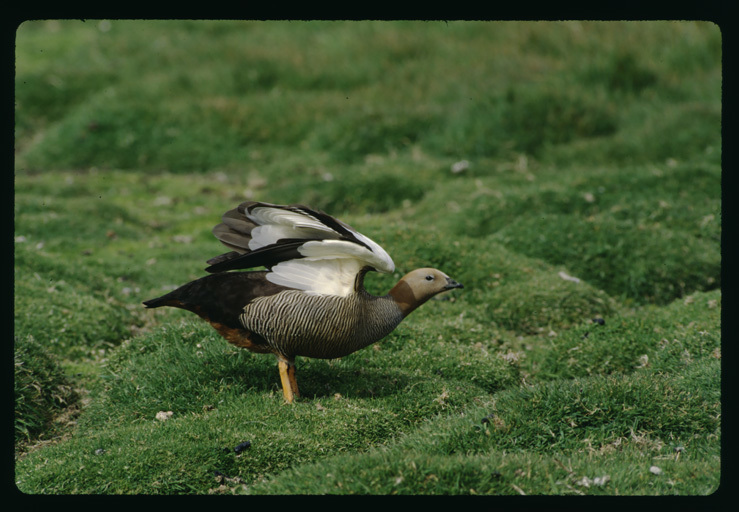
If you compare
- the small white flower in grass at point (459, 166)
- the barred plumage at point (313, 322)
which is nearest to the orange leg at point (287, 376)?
the barred plumage at point (313, 322)

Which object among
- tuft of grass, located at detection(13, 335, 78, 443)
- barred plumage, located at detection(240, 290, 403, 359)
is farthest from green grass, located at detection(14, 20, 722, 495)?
barred plumage, located at detection(240, 290, 403, 359)

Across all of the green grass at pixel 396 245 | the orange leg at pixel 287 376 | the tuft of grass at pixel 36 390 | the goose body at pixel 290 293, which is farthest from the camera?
the tuft of grass at pixel 36 390

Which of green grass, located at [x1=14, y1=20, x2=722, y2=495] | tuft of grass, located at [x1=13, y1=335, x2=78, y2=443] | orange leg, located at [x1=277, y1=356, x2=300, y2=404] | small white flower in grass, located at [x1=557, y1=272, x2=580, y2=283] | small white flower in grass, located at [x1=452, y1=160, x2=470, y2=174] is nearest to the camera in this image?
green grass, located at [x1=14, y1=20, x2=722, y2=495]

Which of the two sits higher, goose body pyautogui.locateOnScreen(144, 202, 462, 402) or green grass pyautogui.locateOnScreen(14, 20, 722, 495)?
goose body pyautogui.locateOnScreen(144, 202, 462, 402)

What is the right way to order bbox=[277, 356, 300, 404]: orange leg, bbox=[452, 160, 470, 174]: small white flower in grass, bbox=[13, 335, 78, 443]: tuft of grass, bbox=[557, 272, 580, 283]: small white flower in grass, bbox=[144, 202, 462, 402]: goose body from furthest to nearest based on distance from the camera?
1. bbox=[452, 160, 470, 174]: small white flower in grass
2. bbox=[557, 272, 580, 283]: small white flower in grass
3. bbox=[13, 335, 78, 443]: tuft of grass
4. bbox=[277, 356, 300, 404]: orange leg
5. bbox=[144, 202, 462, 402]: goose body

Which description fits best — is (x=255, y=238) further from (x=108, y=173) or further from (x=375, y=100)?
(x=375, y=100)

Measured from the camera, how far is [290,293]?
6.45 meters

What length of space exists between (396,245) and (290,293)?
3.80 m

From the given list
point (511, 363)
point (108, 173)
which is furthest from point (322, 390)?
point (108, 173)

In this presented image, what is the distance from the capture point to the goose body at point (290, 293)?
629cm

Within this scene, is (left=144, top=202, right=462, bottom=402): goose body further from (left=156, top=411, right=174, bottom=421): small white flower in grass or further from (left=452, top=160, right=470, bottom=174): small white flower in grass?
(left=452, top=160, right=470, bottom=174): small white flower in grass

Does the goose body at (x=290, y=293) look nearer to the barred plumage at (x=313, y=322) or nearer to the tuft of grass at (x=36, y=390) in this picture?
the barred plumage at (x=313, y=322)

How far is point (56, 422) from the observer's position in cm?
729

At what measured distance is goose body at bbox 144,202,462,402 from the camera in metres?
6.29
